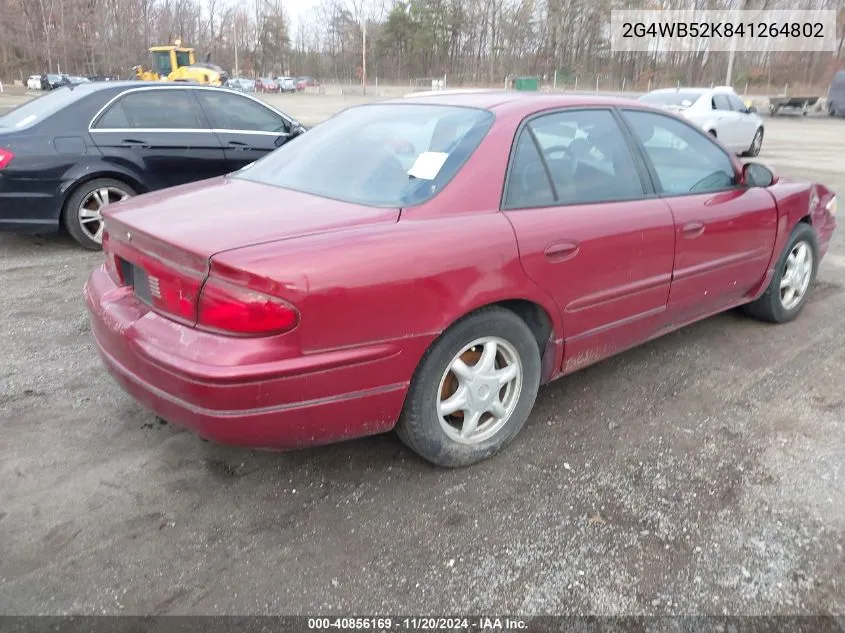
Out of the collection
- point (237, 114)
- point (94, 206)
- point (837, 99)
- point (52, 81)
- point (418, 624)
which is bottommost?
point (418, 624)

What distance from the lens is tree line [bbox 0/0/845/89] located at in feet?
192

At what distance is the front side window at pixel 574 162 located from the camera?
286 centimetres

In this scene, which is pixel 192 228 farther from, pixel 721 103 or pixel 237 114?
pixel 721 103

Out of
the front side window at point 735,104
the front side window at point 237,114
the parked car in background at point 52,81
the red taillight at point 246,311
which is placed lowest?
the red taillight at point 246,311

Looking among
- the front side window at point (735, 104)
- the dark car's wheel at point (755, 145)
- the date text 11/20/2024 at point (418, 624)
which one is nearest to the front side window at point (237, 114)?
the date text 11/20/2024 at point (418, 624)

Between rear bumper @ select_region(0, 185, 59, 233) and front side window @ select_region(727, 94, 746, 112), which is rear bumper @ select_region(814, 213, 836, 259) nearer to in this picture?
rear bumper @ select_region(0, 185, 59, 233)

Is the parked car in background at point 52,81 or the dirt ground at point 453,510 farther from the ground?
the parked car in background at point 52,81

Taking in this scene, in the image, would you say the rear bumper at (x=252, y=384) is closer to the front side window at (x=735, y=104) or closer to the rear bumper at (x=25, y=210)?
the rear bumper at (x=25, y=210)

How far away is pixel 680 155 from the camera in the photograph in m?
3.69

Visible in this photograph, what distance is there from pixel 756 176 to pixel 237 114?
4930 mm

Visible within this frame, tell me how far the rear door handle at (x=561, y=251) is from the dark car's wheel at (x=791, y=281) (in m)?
2.11

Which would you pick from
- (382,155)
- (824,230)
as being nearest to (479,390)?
(382,155)

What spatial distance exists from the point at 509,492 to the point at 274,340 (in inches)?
45.3

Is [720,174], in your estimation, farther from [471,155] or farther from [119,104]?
[119,104]
